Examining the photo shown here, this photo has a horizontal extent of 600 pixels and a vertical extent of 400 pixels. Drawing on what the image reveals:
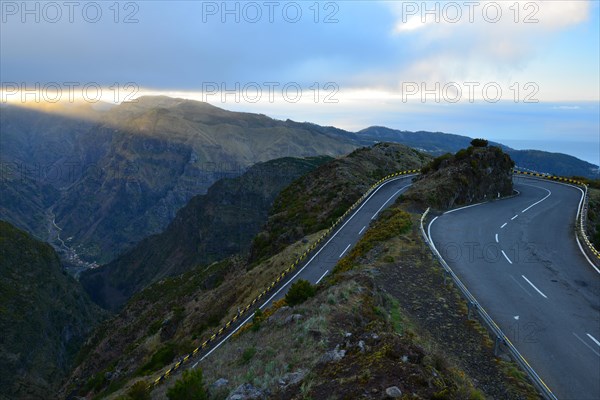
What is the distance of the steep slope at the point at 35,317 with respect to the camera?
3487 inches

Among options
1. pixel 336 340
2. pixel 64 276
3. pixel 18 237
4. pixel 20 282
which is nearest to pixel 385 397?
pixel 336 340

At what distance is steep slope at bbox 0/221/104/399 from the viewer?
88562 mm

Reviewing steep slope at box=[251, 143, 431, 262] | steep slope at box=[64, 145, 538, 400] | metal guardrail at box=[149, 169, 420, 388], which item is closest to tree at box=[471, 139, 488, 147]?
steep slope at box=[251, 143, 431, 262]

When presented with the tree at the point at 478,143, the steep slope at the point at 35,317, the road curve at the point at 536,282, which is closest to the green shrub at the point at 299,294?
the road curve at the point at 536,282

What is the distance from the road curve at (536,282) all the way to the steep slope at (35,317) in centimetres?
8450

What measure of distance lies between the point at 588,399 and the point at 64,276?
170 meters

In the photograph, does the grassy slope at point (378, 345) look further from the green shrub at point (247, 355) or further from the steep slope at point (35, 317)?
the steep slope at point (35, 317)

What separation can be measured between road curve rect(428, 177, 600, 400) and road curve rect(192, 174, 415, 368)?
6.68 m

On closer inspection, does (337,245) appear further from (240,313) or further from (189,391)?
(189,391)

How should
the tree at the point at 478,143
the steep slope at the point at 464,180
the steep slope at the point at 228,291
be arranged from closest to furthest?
the steep slope at the point at 228,291 → the steep slope at the point at 464,180 → the tree at the point at 478,143

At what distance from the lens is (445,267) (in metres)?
19.4

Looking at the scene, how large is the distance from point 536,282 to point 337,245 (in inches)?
609

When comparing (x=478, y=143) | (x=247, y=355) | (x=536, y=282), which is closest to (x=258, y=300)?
(x=247, y=355)

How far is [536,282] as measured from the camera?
19.0 metres
